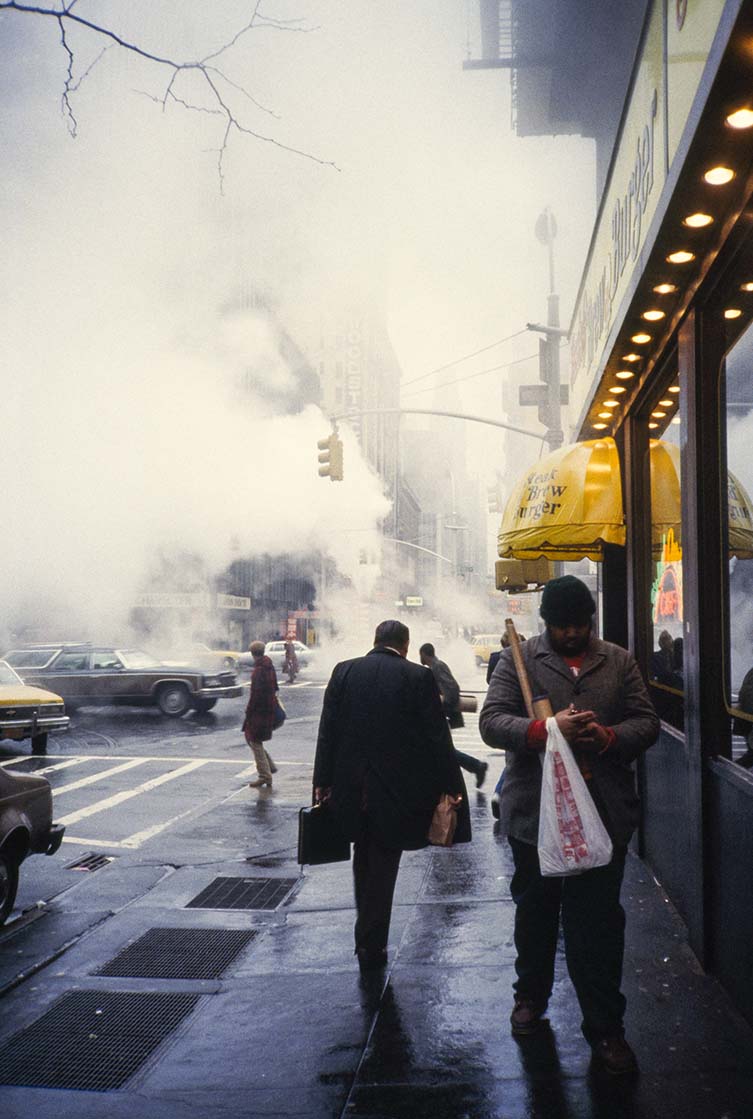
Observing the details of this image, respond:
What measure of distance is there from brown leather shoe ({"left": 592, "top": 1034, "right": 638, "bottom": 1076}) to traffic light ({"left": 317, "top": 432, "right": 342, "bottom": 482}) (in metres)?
15.7

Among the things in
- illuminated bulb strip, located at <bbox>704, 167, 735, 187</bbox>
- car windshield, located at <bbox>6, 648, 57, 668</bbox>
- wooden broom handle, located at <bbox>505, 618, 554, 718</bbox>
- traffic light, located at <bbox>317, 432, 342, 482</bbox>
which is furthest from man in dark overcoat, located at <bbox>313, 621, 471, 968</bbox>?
car windshield, located at <bbox>6, 648, 57, 668</bbox>

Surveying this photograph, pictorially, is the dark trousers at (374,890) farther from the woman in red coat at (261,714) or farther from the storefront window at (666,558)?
the woman in red coat at (261,714)

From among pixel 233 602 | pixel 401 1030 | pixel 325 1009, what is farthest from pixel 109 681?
pixel 233 602

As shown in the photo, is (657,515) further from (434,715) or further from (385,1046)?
(385,1046)

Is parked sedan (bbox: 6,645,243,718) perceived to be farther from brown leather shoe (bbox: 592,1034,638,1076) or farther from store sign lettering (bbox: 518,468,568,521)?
brown leather shoe (bbox: 592,1034,638,1076)

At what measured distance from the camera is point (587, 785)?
3.39m

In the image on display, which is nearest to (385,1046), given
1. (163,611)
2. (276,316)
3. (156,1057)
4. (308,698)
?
(156,1057)

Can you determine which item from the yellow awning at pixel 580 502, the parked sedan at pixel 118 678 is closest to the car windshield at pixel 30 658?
the parked sedan at pixel 118 678

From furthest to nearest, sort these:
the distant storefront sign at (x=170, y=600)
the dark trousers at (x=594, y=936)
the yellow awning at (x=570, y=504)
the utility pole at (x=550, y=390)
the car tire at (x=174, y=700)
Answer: the distant storefront sign at (x=170, y=600) < the car tire at (x=174, y=700) < the utility pole at (x=550, y=390) < the yellow awning at (x=570, y=504) < the dark trousers at (x=594, y=936)

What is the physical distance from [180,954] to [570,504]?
419 centimetres

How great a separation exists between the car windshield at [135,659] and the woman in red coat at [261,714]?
9.99m

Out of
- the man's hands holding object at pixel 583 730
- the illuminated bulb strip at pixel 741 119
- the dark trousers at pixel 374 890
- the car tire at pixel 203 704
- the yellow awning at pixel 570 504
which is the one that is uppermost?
the illuminated bulb strip at pixel 741 119

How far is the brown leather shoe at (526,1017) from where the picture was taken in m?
3.65

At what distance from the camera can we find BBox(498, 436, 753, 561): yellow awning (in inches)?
266
